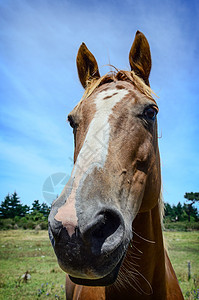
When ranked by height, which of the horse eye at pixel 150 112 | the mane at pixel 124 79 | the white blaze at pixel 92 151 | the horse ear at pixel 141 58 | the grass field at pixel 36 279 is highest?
the horse ear at pixel 141 58

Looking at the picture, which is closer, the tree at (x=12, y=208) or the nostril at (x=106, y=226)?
the nostril at (x=106, y=226)

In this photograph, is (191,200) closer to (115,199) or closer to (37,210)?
(37,210)

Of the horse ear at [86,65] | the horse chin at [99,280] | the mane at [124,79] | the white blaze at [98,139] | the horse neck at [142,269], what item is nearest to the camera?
the horse chin at [99,280]

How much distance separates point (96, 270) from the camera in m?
1.29

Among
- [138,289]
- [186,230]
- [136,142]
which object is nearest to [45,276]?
[138,289]

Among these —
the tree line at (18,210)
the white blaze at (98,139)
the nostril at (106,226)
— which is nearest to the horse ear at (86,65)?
the white blaze at (98,139)

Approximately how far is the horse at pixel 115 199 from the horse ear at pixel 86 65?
1.41ft

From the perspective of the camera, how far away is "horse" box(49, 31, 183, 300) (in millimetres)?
1292

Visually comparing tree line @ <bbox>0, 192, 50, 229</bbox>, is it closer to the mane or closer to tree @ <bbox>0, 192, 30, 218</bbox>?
tree @ <bbox>0, 192, 30, 218</bbox>

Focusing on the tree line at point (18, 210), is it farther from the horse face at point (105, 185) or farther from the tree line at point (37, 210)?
the horse face at point (105, 185)

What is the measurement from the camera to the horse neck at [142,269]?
2125 millimetres

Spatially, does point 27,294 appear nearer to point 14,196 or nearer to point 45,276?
point 45,276

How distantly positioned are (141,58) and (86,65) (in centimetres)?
84

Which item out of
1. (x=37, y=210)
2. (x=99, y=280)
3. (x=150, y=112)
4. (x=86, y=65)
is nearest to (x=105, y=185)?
(x=99, y=280)
